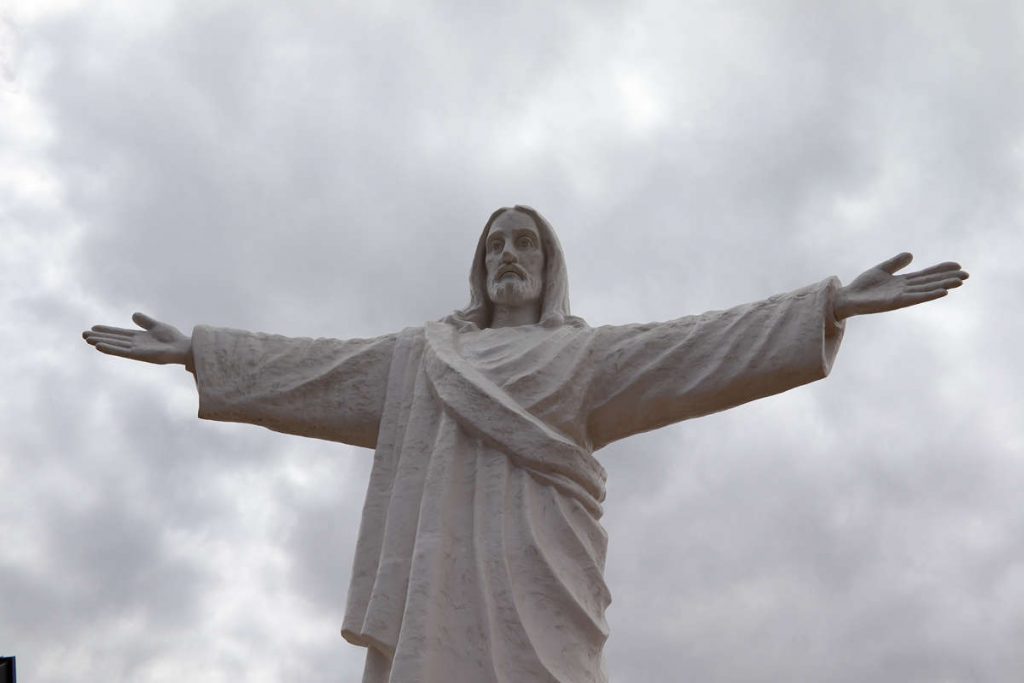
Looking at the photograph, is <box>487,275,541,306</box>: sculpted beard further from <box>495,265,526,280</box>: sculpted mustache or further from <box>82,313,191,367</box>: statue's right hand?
<box>82,313,191,367</box>: statue's right hand

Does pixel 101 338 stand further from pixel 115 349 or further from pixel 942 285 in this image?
pixel 942 285

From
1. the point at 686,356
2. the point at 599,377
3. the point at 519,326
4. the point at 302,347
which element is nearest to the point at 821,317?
the point at 686,356

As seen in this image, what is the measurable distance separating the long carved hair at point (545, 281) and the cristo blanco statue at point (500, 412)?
2cm

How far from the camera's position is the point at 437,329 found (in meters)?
9.00

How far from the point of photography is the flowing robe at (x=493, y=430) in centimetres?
748

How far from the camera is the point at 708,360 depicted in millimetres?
8344

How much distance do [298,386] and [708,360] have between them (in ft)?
9.22

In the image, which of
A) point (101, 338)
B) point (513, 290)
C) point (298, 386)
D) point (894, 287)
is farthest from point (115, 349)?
point (894, 287)

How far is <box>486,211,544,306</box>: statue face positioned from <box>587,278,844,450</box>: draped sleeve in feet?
2.81

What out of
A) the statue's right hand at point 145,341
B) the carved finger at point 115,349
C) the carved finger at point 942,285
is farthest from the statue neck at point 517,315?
the carved finger at point 942,285

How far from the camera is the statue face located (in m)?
9.31

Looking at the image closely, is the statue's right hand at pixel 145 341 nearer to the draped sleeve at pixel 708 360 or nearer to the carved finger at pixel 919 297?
the draped sleeve at pixel 708 360

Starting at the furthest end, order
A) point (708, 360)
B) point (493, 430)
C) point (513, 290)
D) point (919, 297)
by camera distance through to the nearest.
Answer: point (513, 290) < point (708, 360) < point (493, 430) < point (919, 297)

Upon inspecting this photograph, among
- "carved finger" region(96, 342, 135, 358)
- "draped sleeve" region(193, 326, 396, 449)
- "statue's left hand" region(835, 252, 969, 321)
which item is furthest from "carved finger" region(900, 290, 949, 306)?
"carved finger" region(96, 342, 135, 358)
